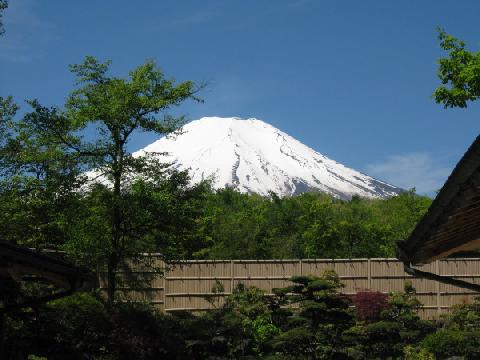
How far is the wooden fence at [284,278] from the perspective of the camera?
22.4 metres

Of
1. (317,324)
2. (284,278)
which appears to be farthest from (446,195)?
(284,278)

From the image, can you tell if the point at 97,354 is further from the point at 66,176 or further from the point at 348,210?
the point at 348,210

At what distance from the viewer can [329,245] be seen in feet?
106

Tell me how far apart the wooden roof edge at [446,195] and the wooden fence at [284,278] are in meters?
18.3

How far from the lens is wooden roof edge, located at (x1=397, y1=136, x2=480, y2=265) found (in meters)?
2.30

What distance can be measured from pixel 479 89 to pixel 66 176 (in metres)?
10.9

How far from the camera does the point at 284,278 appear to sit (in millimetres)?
22641

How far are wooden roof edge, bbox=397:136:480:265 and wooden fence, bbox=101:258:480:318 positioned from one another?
59.9ft

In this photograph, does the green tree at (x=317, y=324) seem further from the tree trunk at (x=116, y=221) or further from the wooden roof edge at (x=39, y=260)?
the wooden roof edge at (x=39, y=260)

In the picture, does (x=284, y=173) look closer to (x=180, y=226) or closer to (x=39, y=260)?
(x=180, y=226)

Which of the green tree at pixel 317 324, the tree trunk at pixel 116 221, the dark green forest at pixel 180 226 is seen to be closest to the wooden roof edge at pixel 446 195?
the dark green forest at pixel 180 226

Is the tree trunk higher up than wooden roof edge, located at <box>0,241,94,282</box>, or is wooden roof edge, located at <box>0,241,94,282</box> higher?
the tree trunk

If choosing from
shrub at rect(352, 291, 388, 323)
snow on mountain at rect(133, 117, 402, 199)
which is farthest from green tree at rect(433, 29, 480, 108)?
snow on mountain at rect(133, 117, 402, 199)

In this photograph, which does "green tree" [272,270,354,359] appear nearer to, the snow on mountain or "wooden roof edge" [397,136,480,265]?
"wooden roof edge" [397,136,480,265]
